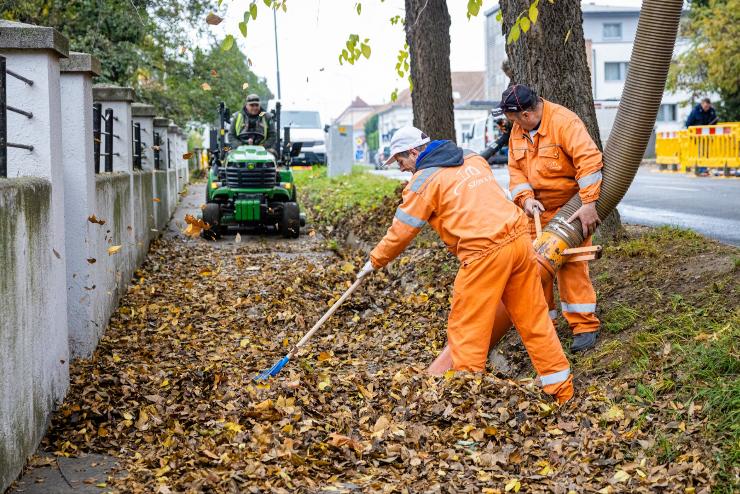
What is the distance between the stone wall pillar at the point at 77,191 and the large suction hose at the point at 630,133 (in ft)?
8.91

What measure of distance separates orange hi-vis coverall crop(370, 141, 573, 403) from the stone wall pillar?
2.52m

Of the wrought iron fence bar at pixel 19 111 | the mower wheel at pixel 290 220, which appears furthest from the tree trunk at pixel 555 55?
the mower wheel at pixel 290 220

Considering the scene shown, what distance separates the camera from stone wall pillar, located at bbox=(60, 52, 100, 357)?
7.19m

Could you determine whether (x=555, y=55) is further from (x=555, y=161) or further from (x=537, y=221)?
(x=537, y=221)

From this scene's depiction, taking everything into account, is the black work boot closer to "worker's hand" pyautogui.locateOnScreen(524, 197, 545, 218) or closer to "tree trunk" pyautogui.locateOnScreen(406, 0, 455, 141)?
"worker's hand" pyautogui.locateOnScreen(524, 197, 545, 218)

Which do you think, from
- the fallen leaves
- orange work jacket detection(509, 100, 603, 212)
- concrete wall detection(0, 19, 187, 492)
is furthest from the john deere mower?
orange work jacket detection(509, 100, 603, 212)

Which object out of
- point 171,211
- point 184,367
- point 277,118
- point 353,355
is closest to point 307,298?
point 353,355

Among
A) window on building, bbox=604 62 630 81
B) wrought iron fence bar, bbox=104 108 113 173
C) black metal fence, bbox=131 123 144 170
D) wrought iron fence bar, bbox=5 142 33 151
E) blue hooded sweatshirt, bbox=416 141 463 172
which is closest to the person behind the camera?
wrought iron fence bar, bbox=5 142 33 151

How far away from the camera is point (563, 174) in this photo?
22.1 ft

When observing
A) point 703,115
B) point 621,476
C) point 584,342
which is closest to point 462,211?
point 584,342

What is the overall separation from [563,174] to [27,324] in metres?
3.63

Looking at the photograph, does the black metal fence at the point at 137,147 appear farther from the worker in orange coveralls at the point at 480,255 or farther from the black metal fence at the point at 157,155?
the worker in orange coveralls at the point at 480,255

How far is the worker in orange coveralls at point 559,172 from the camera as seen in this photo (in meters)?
6.45

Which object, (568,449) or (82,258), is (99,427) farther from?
(568,449)
